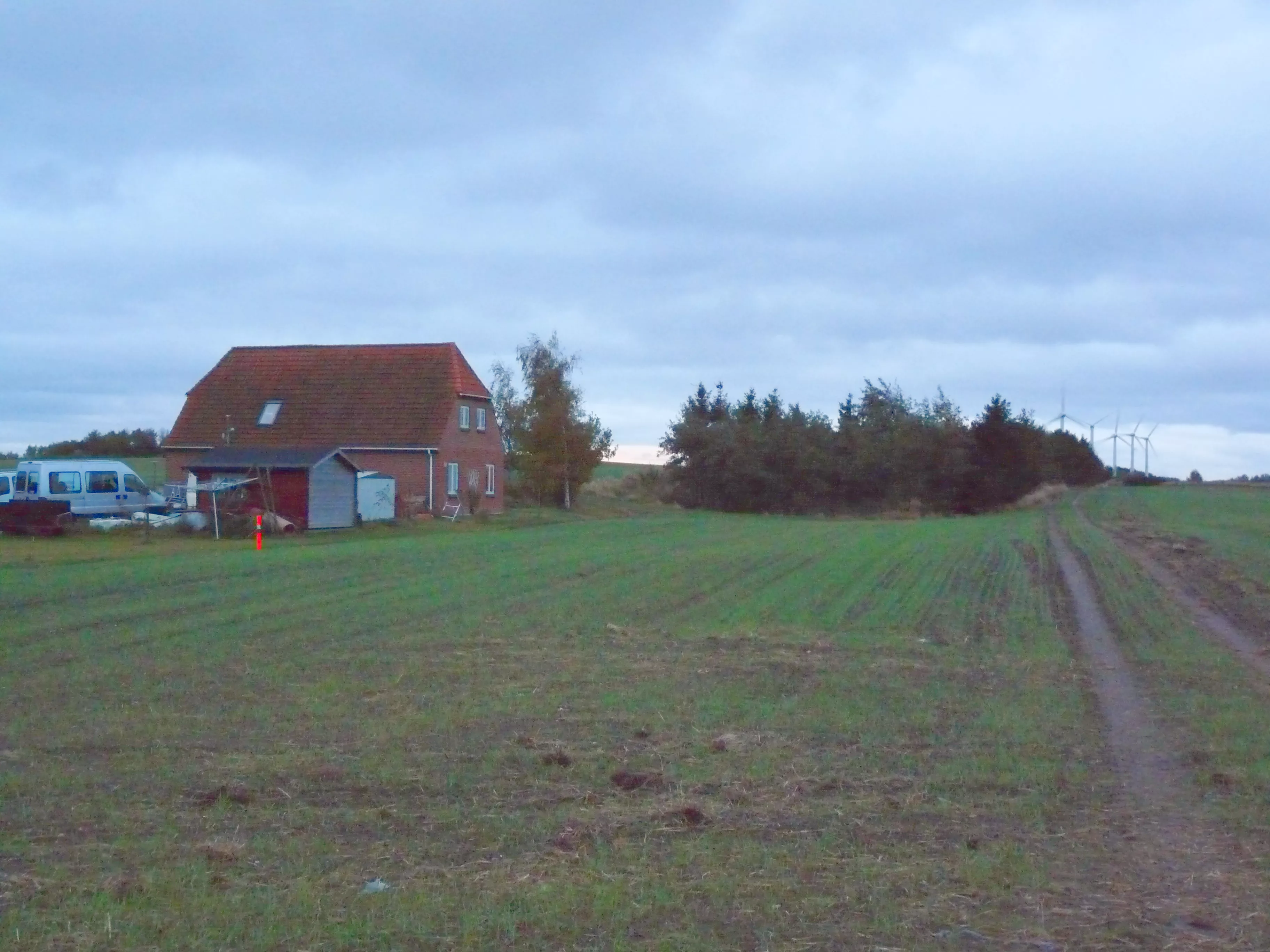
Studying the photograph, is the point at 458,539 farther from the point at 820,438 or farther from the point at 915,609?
the point at 820,438

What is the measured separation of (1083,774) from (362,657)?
7339mm

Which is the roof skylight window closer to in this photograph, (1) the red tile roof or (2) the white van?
(1) the red tile roof

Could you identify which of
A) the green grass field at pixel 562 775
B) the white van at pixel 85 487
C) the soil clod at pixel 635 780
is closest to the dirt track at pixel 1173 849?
the green grass field at pixel 562 775

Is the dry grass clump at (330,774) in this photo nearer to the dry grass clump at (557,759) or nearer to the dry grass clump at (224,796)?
the dry grass clump at (224,796)

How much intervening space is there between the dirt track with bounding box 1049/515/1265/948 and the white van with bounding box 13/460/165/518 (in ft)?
113

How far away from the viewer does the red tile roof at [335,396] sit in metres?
47.7

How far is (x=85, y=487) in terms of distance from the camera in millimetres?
40812

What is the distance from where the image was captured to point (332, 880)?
20.6 feet

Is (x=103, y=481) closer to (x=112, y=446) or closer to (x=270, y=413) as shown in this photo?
(x=270, y=413)

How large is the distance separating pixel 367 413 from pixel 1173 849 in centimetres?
4345

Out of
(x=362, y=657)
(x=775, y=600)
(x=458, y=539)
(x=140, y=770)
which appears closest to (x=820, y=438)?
(x=458, y=539)

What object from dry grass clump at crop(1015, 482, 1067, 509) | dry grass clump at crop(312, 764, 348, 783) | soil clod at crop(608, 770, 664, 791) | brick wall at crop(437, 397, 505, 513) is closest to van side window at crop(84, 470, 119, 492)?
brick wall at crop(437, 397, 505, 513)

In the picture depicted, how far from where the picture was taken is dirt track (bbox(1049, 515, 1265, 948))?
579 centimetres

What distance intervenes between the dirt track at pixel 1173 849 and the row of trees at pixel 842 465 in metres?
54.2
